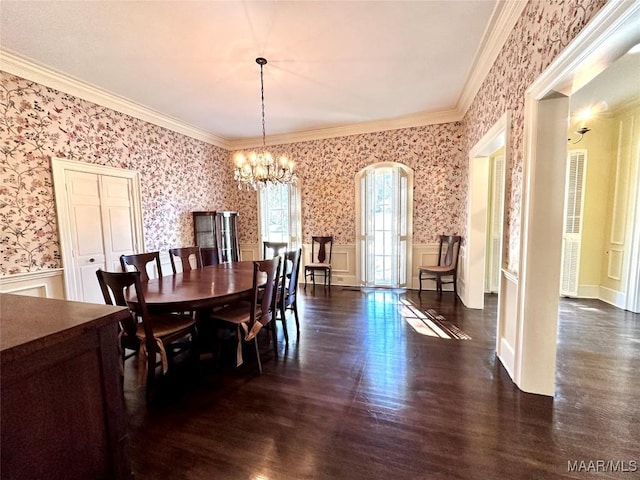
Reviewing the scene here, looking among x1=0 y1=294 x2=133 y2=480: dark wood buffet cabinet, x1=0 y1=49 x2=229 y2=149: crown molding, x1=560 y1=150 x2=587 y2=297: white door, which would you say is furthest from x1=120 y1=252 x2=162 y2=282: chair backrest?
x1=560 y1=150 x2=587 y2=297: white door

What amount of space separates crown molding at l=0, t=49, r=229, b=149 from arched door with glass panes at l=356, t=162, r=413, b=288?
3313 millimetres

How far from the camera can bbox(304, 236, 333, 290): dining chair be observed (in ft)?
16.4

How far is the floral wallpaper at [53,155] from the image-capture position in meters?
2.69

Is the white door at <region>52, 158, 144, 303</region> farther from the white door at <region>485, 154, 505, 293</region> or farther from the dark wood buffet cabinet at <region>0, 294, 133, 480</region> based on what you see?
the white door at <region>485, 154, 505, 293</region>

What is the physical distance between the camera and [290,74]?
3.11m

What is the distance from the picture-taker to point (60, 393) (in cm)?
80

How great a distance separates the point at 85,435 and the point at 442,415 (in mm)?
1908

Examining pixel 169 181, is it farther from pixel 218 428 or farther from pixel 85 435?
pixel 85 435

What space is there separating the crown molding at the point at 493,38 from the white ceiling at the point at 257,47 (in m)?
0.03

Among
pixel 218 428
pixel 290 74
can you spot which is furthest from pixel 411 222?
pixel 218 428

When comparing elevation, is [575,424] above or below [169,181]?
below

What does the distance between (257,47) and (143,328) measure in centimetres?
272

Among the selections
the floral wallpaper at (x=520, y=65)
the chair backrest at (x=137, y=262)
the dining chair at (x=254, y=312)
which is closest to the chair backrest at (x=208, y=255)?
the chair backrest at (x=137, y=262)

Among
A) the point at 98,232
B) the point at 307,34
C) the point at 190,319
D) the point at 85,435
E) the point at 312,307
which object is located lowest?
the point at 312,307
